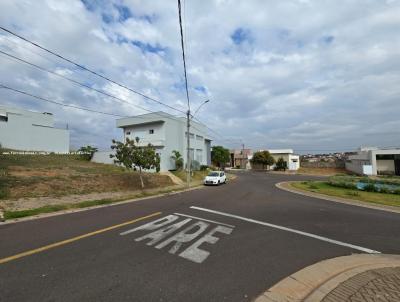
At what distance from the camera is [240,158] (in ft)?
313

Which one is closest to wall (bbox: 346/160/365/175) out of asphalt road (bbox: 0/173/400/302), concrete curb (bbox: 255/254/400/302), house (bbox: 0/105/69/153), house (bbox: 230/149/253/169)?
house (bbox: 230/149/253/169)

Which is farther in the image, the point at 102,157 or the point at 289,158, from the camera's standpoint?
the point at 289,158

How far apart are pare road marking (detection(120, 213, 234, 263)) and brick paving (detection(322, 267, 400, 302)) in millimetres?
2621

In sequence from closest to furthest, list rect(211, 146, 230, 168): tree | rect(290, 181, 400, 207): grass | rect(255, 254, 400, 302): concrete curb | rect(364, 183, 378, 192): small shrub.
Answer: rect(255, 254, 400, 302): concrete curb, rect(290, 181, 400, 207): grass, rect(364, 183, 378, 192): small shrub, rect(211, 146, 230, 168): tree

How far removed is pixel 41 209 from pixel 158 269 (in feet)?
30.2

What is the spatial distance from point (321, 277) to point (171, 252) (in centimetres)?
316

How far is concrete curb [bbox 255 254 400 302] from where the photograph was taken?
4195 mm

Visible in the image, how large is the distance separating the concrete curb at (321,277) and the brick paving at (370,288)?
117 millimetres

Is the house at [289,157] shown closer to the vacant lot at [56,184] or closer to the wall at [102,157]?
the wall at [102,157]

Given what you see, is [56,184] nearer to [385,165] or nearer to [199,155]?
[199,155]

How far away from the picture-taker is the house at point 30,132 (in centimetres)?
4288

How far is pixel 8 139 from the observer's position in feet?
140

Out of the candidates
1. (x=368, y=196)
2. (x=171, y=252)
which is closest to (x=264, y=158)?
(x=368, y=196)

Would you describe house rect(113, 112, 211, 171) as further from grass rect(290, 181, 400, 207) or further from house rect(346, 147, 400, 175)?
house rect(346, 147, 400, 175)
